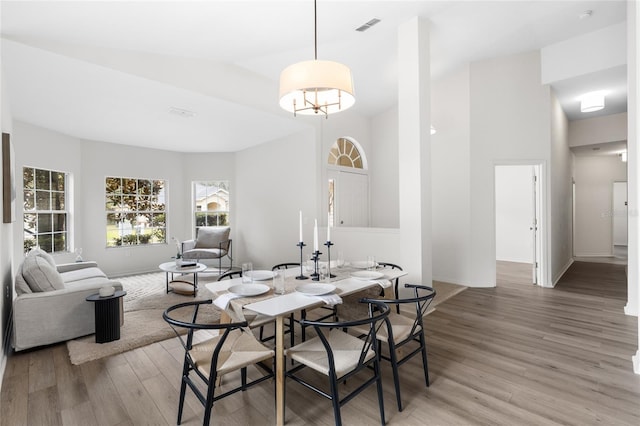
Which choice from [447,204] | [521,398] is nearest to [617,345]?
[521,398]

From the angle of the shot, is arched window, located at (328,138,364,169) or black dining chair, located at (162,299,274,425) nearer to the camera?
black dining chair, located at (162,299,274,425)

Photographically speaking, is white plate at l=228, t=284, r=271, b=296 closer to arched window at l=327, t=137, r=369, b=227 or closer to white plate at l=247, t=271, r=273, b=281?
white plate at l=247, t=271, r=273, b=281

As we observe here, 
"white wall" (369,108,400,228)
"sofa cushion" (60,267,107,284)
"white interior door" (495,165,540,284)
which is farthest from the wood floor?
"white interior door" (495,165,540,284)

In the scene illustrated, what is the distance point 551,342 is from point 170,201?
679cm

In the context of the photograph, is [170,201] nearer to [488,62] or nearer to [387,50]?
[387,50]

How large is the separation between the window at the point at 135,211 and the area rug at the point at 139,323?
4.36ft

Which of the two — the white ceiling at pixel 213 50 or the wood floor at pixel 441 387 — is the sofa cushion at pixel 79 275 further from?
the white ceiling at pixel 213 50

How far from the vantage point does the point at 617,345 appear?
2.81m

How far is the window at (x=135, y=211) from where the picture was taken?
6.16m

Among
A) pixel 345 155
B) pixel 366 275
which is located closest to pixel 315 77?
pixel 366 275

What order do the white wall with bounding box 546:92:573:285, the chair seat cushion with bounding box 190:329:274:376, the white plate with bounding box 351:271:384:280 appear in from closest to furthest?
the chair seat cushion with bounding box 190:329:274:376 < the white plate with bounding box 351:271:384:280 < the white wall with bounding box 546:92:573:285

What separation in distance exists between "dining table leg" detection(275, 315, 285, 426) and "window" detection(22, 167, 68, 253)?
5.05 m

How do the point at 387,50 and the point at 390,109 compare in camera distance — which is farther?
the point at 390,109

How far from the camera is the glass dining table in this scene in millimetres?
1801
